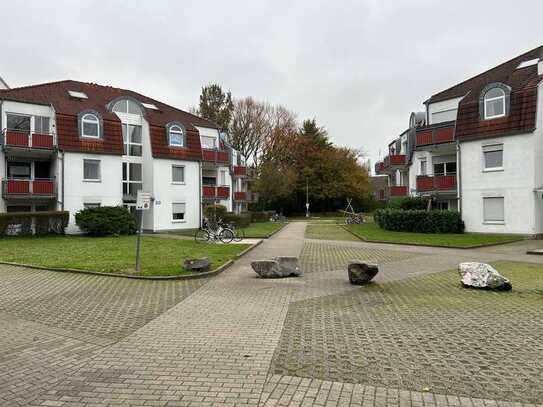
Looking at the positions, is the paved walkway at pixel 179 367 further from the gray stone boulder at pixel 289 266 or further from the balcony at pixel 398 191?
the balcony at pixel 398 191

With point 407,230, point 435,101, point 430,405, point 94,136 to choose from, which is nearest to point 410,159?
point 435,101

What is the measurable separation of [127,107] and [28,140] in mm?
7802

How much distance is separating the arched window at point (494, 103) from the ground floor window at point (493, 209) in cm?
494

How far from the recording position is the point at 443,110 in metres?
34.9

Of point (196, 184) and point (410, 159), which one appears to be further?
point (410, 159)

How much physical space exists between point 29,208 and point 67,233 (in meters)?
3.71

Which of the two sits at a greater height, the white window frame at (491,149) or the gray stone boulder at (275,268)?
the white window frame at (491,149)

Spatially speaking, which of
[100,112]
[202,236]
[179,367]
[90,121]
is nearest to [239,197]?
[100,112]

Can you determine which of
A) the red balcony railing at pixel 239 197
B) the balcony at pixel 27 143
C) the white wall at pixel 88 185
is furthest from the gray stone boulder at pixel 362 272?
the red balcony railing at pixel 239 197

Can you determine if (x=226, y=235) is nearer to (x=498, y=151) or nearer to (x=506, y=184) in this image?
(x=506, y=184)

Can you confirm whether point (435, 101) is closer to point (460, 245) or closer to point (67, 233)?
point (460, 245)

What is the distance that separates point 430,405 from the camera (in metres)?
4.16

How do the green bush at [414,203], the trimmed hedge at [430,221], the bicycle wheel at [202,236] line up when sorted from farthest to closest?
the green bush at [414,203], the trimmed hedge at [430,221], the bicycle wheel at [202,236]

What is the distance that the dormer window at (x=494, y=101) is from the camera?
88.1 feet
